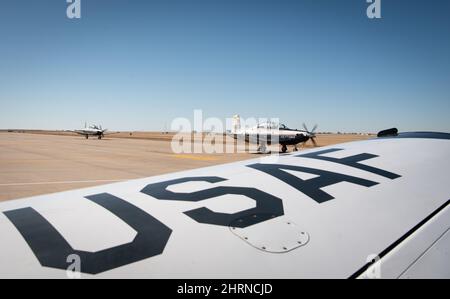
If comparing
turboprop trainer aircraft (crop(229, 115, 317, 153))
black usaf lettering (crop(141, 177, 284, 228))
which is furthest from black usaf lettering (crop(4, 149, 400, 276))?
turboprop trainer aircraft (crop(229, 115, 317, 153))

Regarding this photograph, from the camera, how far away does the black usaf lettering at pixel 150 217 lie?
1.33 m

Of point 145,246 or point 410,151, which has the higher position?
point 410,151

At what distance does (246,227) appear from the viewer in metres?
1.59

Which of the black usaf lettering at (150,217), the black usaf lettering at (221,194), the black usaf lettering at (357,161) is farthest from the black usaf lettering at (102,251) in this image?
the black usaf lettering at (357,161)

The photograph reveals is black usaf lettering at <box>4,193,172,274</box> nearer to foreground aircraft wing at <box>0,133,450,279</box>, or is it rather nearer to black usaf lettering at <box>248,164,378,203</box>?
foreground aircraft wing at <box>0,133,450,279</box>

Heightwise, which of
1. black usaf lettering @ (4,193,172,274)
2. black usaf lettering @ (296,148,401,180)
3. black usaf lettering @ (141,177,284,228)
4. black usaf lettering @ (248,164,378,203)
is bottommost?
black usaf lettering @ (4,193,172,274)

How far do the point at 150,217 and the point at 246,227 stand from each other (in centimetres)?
62

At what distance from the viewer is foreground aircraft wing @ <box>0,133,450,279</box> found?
1.31 m

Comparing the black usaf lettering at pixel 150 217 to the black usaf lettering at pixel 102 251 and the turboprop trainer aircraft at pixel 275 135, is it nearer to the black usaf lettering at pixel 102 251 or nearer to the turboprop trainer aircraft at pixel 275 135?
the black usaf lettering at pixel 102 251
